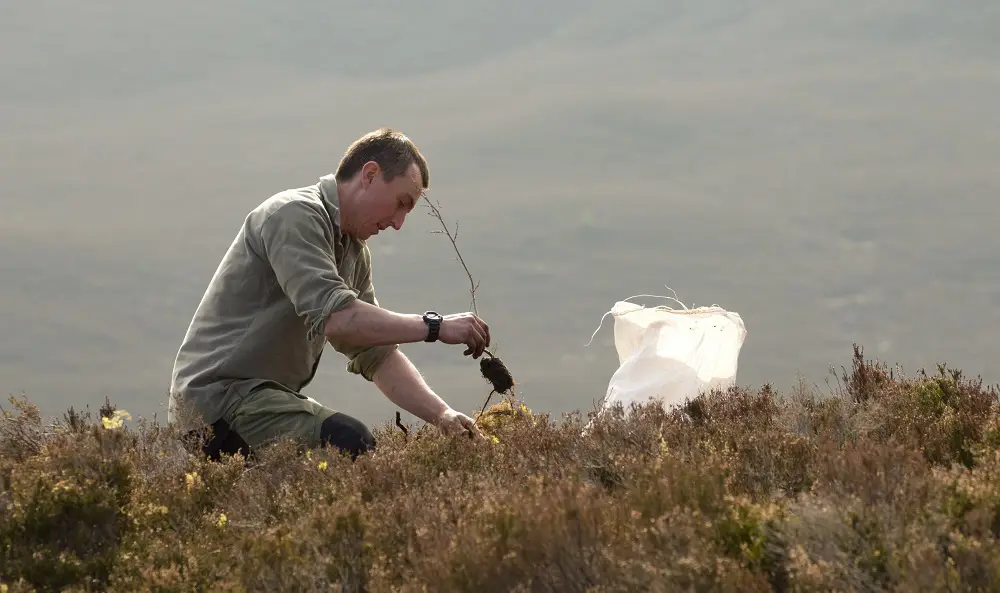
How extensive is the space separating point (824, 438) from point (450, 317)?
203cm

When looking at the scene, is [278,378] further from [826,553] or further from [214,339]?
[826,553]

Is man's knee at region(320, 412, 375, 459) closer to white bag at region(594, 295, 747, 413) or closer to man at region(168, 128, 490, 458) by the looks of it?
man at region(168, 128, 490, 458)

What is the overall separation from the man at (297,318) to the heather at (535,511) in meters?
0.31

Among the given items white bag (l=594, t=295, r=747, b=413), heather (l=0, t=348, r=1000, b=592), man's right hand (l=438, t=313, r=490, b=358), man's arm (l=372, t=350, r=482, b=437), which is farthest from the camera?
white bag (l=594, t=295, r=747, b=413)

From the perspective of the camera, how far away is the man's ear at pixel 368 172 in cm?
539

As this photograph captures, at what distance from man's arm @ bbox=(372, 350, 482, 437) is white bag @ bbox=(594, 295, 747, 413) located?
1561 mm

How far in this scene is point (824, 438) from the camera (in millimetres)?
4559

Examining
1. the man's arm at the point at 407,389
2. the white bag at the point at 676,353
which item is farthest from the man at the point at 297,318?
the white bag at the point at 676,353

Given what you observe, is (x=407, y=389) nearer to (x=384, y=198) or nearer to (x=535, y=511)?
(x=384, y=198)

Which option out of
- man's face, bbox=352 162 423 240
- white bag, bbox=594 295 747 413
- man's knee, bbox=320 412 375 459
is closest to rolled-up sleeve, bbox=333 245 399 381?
man's face, bbox=352 162 423 240

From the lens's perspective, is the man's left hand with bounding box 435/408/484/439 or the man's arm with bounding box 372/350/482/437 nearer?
the man's left hand with bounding box 435/408/484/439

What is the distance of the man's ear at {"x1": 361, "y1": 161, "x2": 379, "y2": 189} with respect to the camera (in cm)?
539

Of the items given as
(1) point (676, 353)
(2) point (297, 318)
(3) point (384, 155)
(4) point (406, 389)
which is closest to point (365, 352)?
(4) point (406, 389)

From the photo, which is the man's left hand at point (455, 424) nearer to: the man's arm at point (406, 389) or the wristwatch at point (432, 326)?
the man's arm at point (406, 389)
